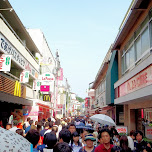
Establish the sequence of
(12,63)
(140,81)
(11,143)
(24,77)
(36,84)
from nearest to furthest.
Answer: (11,143), (140,81), (12,63), (24,77), (36,84)

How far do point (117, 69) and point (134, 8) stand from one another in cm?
732

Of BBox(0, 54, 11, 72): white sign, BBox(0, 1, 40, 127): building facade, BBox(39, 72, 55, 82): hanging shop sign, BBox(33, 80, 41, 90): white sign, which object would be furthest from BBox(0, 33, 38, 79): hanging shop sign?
BBox(39, 72, 55, 82): hanging shop sign

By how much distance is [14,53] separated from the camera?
14977mm

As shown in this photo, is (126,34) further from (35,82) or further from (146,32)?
(35,82)

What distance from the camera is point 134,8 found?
9.27 meters

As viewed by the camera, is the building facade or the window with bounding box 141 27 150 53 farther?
the building facade

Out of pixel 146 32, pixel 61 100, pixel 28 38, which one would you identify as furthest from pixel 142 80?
pixel 61 100

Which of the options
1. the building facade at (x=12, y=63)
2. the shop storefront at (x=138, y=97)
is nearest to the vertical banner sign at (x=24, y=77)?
the building facade at (x=12, y=63)

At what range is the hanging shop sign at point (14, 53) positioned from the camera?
40.2 ft

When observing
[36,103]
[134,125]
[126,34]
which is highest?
[126,34]

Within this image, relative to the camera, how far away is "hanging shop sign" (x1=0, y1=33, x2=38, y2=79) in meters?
12.2

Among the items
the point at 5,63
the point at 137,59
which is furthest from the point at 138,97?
the point at 5,63

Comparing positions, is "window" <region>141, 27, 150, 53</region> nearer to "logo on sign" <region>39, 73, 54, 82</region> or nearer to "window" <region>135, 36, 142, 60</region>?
"window" <region>135, 36, 142, 60</region>

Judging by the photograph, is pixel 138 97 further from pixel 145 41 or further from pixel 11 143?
pixel 11 143
